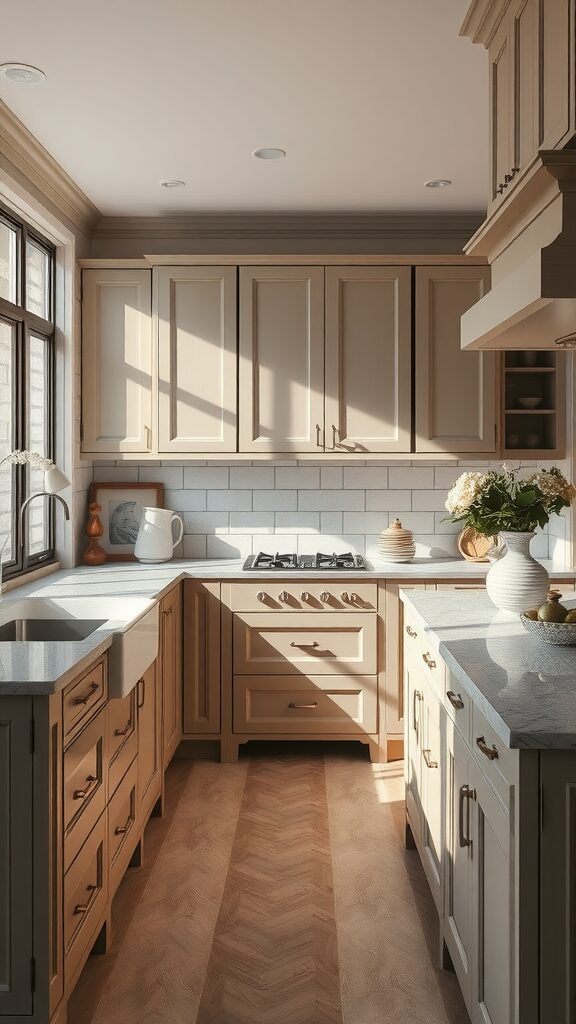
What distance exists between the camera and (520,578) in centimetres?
264

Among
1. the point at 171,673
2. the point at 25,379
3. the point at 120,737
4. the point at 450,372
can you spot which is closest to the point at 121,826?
the point at 120,737

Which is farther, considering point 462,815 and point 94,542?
point 94,542

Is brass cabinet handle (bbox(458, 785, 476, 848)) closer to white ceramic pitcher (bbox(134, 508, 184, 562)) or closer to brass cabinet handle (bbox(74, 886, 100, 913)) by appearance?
brass cabinet handle (bbox(74, 886, 100, 913))

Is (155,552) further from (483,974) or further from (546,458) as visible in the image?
(483,974)

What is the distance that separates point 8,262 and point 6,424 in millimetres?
702

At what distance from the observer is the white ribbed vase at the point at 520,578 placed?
8.66 feet

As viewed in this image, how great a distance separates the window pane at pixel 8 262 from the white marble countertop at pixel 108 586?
1.26 m

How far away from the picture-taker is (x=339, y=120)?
324cm

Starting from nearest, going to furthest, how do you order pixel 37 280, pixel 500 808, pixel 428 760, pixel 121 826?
1. pixel 500 808
2. pixel 428 760
3. pixel 121 826
4. pixel 37 280

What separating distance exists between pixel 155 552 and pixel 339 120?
223 centimetres

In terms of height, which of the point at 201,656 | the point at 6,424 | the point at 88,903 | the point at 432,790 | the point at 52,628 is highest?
the point at 6,424

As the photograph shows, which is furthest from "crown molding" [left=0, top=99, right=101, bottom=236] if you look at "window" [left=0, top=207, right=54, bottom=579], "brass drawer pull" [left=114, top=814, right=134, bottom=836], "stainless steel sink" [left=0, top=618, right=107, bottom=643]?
"brass drawer pull" [left=114, top=814, right=134, bottom=836]

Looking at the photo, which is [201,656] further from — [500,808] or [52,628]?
[500,808]

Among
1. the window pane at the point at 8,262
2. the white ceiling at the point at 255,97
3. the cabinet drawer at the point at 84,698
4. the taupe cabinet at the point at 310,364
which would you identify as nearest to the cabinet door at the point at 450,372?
the taupe cabinet at the point at 310,364
